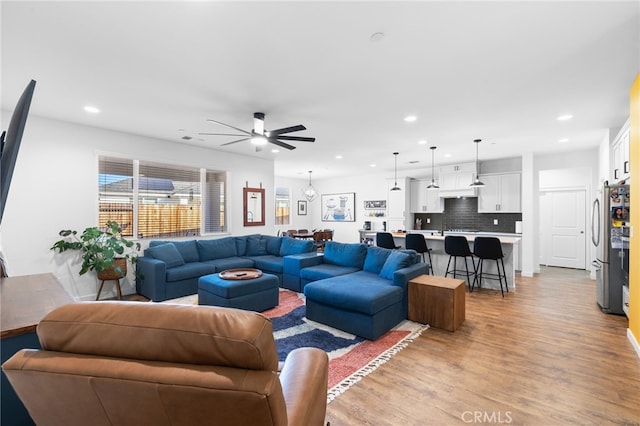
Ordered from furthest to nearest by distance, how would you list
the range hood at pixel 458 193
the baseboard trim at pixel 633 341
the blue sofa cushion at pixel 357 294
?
the range hood at pixel 458 193 → the blue sofa cushion at pixel 357 294 → the baseboard trim at pixel 633 341

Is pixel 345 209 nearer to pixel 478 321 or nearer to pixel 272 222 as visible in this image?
pixel 272 222

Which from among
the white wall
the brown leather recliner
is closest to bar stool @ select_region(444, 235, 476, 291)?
the brown leather recliner

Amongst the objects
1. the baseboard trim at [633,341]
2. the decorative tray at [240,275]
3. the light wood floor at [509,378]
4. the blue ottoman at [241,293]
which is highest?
the decorative tray at [240,275]

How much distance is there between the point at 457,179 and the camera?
288 inches

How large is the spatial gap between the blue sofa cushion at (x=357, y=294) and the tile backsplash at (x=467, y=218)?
4.89 meters

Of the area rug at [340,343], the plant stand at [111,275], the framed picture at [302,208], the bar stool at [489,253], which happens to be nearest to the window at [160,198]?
the plant stand at [111,275]

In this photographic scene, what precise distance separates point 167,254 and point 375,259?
129 inches

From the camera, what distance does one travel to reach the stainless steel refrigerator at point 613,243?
3.59 m

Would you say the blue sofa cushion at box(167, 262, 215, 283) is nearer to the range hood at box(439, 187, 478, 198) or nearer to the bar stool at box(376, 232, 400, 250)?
the bar stool at box(376, 232, 400, 250)

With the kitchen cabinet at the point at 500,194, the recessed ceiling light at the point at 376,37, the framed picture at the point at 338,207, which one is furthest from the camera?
the framed picture at the point at 338,207

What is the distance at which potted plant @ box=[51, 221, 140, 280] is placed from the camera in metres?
4.11

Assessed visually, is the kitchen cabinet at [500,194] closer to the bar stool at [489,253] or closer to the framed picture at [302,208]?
the bar stool at [489,253]

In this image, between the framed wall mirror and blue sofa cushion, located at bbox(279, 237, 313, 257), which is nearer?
blue sofa cushion, located at bbox(279, 237, 313, 257)

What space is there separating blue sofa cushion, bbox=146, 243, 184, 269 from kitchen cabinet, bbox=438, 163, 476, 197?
630cm
